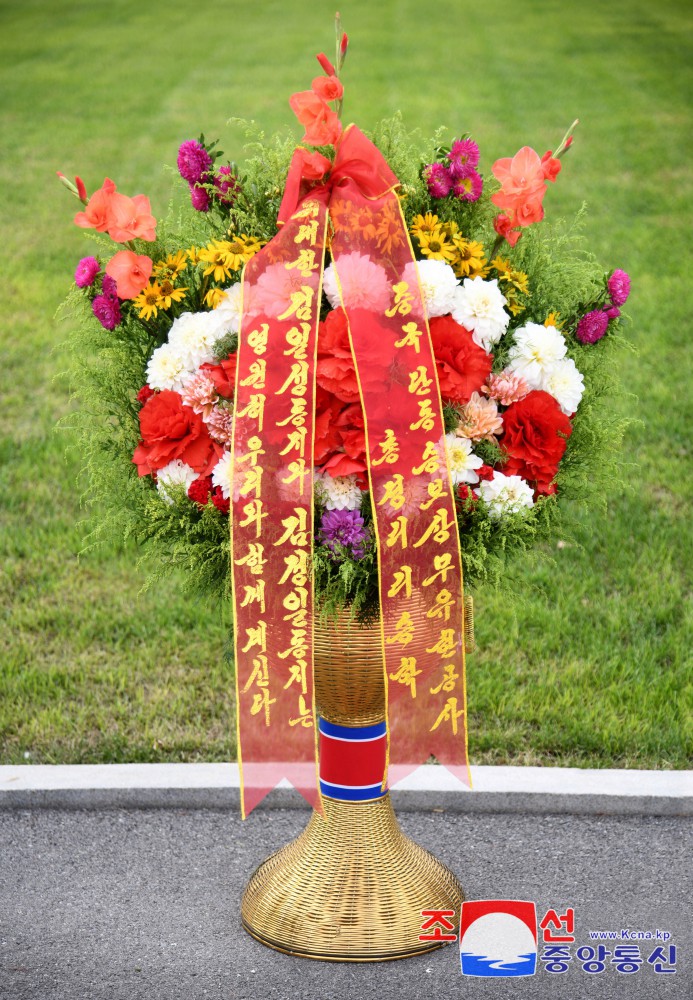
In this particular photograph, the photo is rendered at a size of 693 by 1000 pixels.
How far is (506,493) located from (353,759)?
0.83m

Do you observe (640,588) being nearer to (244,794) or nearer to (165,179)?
(244,794)

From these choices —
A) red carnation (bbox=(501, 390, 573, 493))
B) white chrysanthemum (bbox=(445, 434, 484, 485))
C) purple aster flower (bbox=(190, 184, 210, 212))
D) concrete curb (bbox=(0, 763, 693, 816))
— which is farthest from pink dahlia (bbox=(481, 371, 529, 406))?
concrete curb (bbox=(0, 763, 693, 816))

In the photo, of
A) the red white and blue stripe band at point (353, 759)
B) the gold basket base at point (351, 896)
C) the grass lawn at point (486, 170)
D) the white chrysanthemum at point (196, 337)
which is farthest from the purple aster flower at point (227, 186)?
the gold basket base at point (351, 896)

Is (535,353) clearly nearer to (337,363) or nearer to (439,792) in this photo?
(337,363)

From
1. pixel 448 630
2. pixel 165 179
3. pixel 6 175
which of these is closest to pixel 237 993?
pixel 448 630

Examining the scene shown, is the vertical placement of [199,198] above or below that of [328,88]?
below

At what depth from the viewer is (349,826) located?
3.05m

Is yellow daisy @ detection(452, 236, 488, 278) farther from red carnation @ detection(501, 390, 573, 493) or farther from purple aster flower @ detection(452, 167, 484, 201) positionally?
red carnation @ detection(501, 390, 573, 493)

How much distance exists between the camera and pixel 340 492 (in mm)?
2619

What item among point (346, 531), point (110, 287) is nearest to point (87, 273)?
point (110, 287)

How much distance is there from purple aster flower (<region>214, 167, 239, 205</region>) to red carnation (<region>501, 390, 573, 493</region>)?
84cm

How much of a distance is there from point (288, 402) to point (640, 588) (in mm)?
2996

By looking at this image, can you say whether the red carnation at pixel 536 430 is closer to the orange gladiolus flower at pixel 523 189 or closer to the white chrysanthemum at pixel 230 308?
the orange gladiolus flower at pixel 523 189

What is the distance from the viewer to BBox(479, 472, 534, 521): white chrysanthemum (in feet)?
8.72
